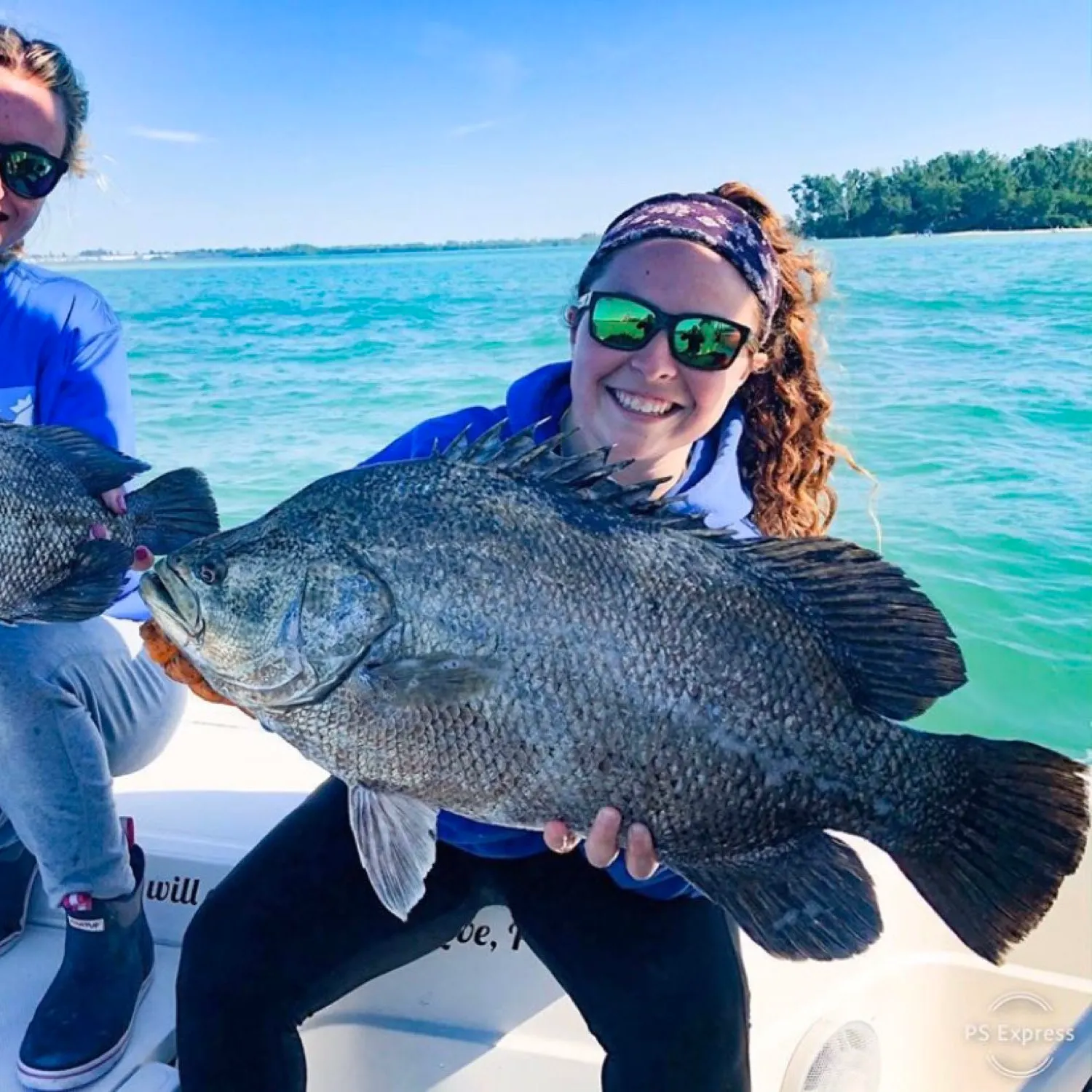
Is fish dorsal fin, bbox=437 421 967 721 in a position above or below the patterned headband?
below

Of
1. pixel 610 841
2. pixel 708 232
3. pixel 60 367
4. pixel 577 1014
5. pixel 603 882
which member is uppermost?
pixel 708 232

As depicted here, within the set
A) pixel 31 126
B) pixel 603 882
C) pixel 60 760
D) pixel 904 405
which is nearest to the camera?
pixel 603 882

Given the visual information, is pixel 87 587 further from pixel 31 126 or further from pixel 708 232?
pixel 708 232

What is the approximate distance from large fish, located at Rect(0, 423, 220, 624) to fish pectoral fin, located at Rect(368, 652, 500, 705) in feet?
2.94

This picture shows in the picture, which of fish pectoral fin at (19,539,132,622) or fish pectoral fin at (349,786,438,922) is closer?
fish pectoral fin at (349,786,438,922)

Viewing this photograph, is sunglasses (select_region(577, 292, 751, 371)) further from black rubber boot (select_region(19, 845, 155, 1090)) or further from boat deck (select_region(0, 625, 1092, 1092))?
black rubber boot (select_region(19, 845, 155, 1090))

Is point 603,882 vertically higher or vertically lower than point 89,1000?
higher

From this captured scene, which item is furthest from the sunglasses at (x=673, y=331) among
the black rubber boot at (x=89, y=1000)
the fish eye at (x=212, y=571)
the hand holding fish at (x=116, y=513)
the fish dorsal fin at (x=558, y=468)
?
the black rubber boot at (x=89, y=1000)

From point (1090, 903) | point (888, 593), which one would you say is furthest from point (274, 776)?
point (1090, 903)

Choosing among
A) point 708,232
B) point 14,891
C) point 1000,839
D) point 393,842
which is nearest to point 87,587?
point 14,891

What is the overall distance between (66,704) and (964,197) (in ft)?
165

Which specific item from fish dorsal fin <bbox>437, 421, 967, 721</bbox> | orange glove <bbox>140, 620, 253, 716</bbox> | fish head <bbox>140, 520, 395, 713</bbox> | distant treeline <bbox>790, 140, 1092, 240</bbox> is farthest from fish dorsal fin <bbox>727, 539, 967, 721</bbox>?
distant treeline <bbox>790, 140, 1092, 240</bbox>

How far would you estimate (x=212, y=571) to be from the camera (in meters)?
1.48

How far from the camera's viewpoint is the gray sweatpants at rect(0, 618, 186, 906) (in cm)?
203
